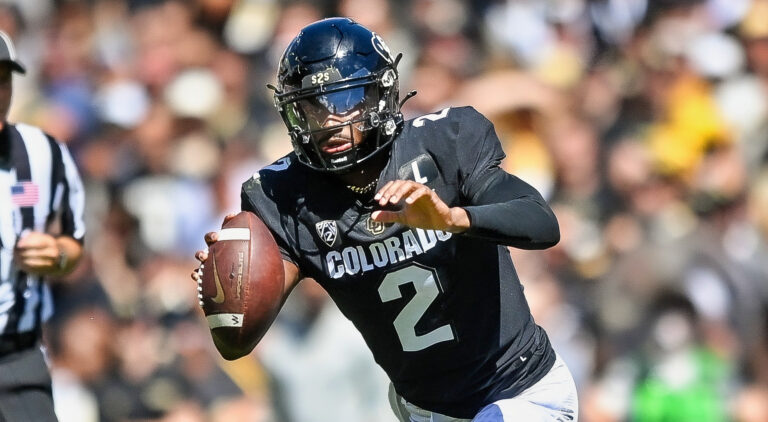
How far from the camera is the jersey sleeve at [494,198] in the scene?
3.65 m

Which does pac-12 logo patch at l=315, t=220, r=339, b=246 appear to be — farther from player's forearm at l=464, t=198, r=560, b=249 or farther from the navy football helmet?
player's forearm at l=464, t=198, r=560, b=249

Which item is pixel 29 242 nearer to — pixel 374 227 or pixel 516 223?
pixel 374 227

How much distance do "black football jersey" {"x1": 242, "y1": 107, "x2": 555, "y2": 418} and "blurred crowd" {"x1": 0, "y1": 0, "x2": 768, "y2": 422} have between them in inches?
105

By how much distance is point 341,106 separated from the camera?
13.1ft

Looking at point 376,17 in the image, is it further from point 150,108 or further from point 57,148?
point 57,148

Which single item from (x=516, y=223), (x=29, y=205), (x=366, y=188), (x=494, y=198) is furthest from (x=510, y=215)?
(x=29, y=205)

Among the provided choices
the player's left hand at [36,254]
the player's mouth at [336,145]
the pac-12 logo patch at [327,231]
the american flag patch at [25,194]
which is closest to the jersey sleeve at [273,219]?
the pac-12 logo patch at [327,231]

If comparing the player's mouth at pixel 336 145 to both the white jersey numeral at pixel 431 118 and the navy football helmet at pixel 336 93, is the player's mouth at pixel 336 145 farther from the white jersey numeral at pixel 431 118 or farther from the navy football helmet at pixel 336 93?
the white jersey numeral at pixel 431 118

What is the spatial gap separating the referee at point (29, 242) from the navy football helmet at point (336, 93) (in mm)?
1414

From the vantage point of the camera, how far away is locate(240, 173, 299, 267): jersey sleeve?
13.7ft

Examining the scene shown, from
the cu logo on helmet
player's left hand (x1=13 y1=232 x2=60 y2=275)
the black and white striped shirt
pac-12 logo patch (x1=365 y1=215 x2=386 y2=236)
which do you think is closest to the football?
pac-12 logo patch (x1=365 y1=215 x2=386 y2=236)

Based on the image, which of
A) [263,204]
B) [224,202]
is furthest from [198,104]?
[263,204]

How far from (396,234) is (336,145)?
353mm

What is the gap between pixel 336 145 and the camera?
3984mm
